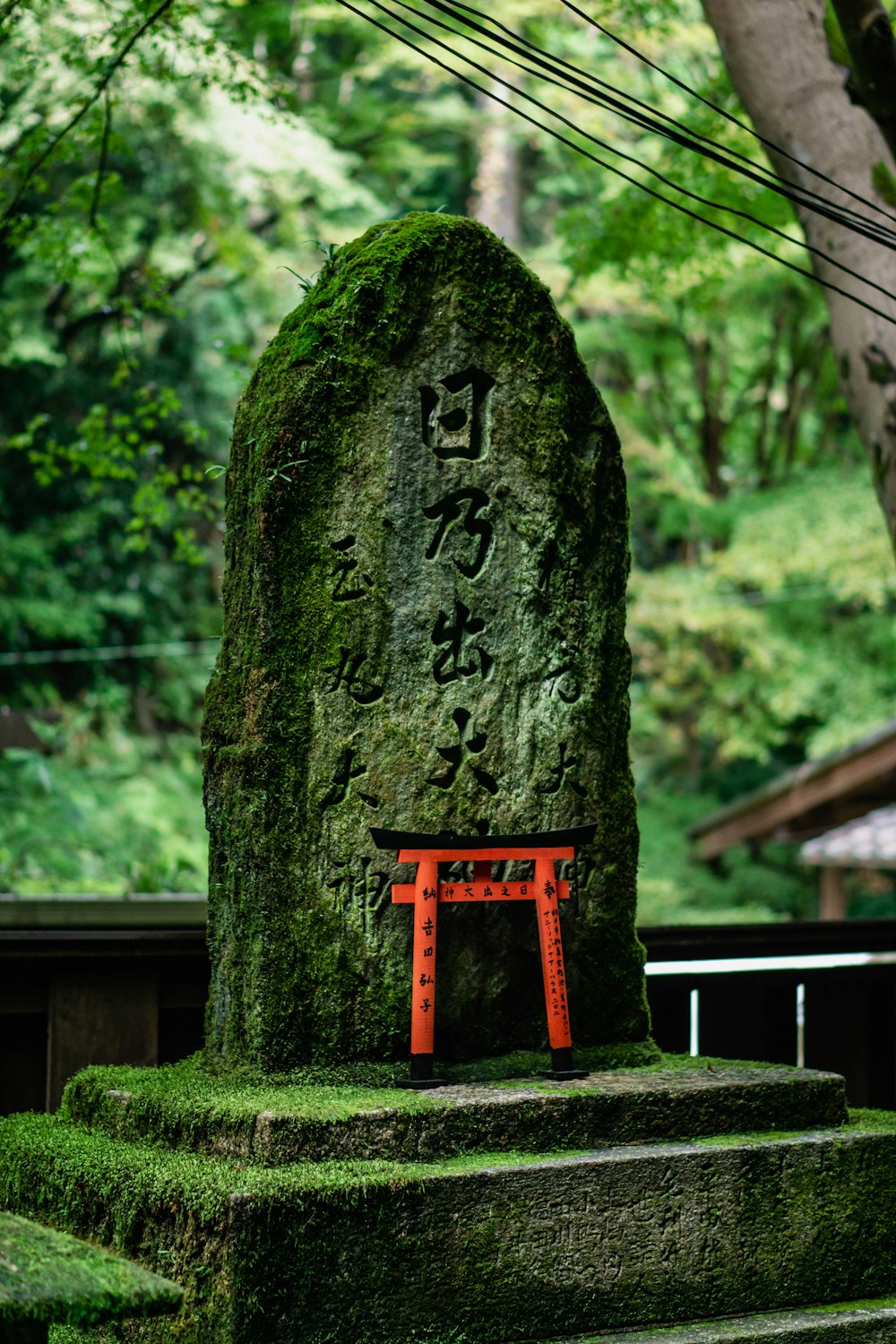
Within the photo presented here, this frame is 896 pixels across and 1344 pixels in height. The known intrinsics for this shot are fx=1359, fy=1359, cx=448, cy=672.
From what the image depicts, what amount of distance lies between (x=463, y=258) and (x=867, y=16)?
1765 mm

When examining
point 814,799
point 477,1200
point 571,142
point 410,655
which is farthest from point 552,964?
point 814,799

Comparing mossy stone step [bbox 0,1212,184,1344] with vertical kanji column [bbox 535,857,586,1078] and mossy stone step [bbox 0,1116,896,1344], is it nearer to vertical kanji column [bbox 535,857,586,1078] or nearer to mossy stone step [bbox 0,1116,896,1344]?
mossy stone step [bbox 0,1116,896,1344]

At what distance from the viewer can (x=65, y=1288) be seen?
7.88ft

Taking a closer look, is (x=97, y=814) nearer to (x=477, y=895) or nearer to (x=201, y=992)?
(x=201, y=992)

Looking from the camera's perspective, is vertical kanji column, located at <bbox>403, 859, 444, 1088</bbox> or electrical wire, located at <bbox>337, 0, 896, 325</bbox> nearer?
vertical kanji column, located at <bbox>403, 859, 444, 1088</bbox>

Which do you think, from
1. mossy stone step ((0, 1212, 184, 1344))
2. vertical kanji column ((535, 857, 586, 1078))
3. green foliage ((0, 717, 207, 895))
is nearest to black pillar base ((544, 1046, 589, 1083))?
vertical kanji column ((535, 857, 586, 1078))

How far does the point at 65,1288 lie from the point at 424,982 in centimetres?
142

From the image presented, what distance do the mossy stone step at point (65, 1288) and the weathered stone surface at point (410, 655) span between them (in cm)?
107

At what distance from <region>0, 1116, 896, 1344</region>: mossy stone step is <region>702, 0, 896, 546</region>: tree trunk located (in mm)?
3386

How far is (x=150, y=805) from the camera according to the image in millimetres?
15289

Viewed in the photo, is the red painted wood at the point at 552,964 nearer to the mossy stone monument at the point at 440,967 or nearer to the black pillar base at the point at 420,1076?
the mossy stone monument at the point at 440,967

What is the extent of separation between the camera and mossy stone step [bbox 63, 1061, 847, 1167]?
129 inches

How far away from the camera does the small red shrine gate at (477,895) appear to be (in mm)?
3662

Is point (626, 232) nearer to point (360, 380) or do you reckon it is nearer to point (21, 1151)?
point (360, 380)
